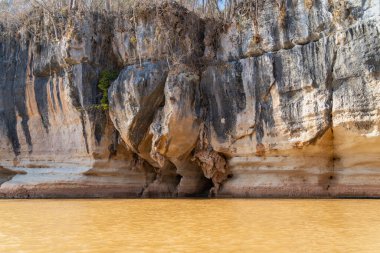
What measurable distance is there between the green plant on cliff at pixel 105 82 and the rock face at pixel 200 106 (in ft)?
0.92

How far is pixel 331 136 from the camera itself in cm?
1089

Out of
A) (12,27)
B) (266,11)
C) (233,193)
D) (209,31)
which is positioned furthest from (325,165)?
(12,27)

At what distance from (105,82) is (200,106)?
133 inches

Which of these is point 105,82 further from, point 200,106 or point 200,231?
point 200,231

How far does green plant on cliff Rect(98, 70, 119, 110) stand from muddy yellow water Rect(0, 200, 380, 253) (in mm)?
6423

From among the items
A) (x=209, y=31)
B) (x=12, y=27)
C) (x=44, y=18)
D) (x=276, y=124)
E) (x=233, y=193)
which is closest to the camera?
(x=276, y=124)

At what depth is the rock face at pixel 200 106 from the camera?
1059 centimetres

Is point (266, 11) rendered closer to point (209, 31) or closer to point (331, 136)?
point (209, 31)

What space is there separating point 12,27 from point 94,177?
681cm

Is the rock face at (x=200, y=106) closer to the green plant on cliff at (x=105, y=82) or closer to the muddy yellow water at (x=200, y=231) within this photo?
the green plant on cliff at (x=105, y=82)

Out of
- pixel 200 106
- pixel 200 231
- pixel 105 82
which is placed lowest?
pixel 200 231

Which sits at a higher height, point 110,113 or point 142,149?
point 110,113

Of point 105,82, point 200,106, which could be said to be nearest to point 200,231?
point 200,106

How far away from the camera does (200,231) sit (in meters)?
5.57
